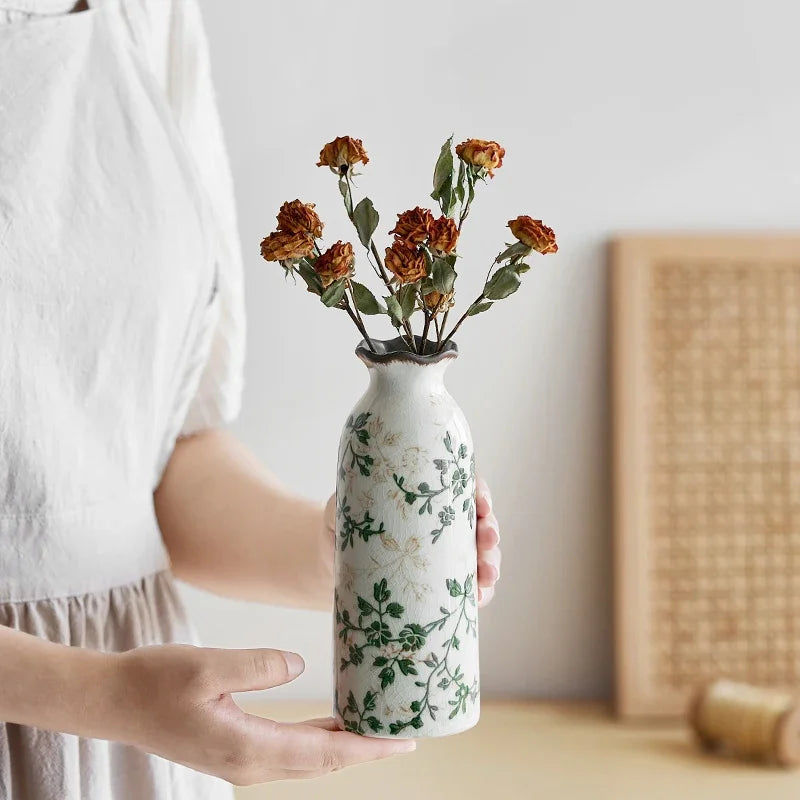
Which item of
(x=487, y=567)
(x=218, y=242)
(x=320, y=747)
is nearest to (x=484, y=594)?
(x=487, y=567)

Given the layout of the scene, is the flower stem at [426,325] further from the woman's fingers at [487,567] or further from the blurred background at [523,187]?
the blurred background at [523,187]

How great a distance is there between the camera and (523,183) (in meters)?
1.18

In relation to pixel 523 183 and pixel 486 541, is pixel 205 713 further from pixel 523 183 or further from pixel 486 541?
pixel 523 183

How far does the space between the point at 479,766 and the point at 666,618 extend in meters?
0.31

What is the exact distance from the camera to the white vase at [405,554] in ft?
1.67

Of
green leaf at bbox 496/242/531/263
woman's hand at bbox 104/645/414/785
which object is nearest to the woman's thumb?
woman's hand at bbox 104/645/414/785

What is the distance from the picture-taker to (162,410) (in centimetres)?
69

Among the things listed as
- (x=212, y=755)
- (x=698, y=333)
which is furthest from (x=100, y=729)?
(x=698, y=333)

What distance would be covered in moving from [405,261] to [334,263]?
37mm

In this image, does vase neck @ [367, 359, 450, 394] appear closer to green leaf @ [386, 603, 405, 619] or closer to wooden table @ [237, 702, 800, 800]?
green leaf @ [386, 603, 405, 619]

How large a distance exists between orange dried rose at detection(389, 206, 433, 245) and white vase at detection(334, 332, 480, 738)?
0.07 m

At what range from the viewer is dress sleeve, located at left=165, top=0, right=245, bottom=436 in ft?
2.52

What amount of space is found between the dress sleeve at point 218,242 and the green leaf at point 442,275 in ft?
1.05

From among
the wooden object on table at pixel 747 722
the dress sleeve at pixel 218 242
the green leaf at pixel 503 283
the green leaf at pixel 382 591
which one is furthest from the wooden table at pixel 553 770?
the green leaf at pixel 503 283
